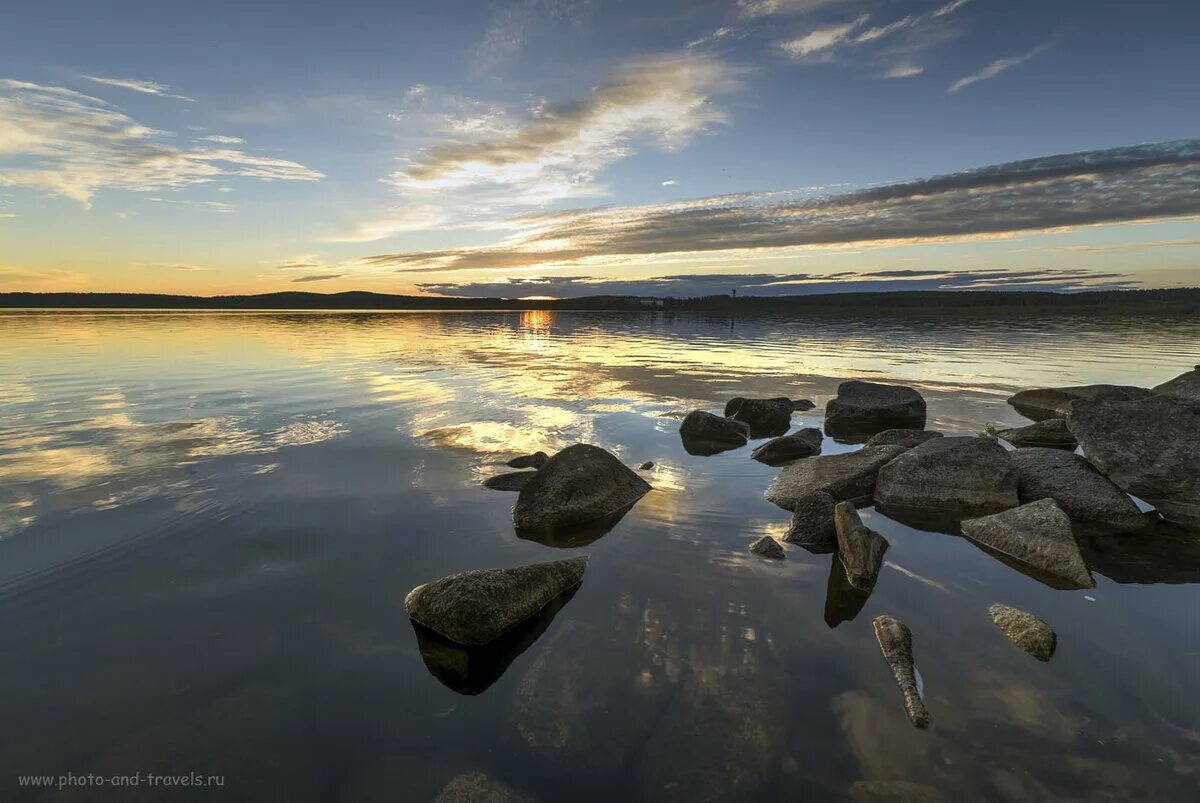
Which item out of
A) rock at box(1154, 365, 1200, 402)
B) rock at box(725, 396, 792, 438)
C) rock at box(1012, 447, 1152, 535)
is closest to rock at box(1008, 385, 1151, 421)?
rock at box(1154, 365, 1200, 402)

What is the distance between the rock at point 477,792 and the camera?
4184 millimetres

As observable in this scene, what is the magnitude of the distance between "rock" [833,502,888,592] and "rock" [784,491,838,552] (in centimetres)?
21

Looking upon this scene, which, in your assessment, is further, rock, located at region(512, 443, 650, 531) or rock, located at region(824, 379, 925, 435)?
rock, located at region(824, 379, 925, 435)

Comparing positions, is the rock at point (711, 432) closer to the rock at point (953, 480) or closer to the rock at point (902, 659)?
the rock at point (953, 480)

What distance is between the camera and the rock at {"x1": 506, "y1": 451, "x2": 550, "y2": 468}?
1244 cm

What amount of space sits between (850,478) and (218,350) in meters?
41.6

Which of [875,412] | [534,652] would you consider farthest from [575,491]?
[875,412]

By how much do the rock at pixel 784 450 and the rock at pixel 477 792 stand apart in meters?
10.3

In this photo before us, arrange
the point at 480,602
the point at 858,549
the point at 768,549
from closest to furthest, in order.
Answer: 1. the point at 480,602
2. the point at 858,549
3. the point at 768,549

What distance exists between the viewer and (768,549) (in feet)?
27.0

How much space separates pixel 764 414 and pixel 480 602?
1276 centimetres

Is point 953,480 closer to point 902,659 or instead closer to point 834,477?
point 834,477

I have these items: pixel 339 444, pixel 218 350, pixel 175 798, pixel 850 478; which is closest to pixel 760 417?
pixel 850 478

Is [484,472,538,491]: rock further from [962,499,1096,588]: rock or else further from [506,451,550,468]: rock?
[962,499,1096,588]: rock
